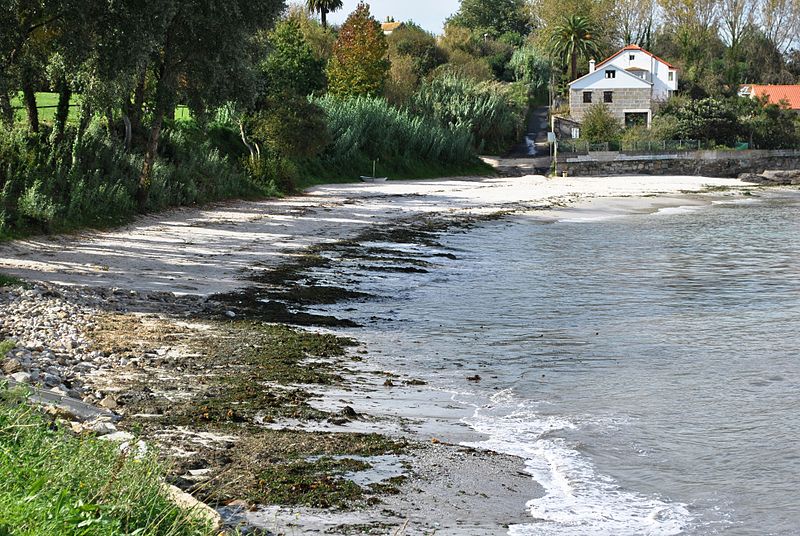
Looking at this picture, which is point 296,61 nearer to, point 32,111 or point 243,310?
point 32,111

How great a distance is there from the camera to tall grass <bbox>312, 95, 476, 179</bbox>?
161ft

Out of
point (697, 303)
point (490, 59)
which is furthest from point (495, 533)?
point (490, 59)

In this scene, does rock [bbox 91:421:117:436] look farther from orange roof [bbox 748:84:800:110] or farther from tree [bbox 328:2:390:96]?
orange roof [bbox 748:84:800:110]

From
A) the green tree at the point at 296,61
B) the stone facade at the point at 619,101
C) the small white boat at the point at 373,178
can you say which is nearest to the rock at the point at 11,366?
the small white boat at the point at 373,178

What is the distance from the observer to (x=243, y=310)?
16.4 meters

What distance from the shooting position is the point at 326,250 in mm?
A: 25219

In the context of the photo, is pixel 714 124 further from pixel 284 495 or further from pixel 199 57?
pixel 284 495

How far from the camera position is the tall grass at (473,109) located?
205ft

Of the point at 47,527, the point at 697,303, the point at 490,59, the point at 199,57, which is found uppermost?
the point at 490,59

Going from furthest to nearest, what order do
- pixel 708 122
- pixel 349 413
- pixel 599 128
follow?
pixel 708 122 → pixel 599 128 → pixel 349 413


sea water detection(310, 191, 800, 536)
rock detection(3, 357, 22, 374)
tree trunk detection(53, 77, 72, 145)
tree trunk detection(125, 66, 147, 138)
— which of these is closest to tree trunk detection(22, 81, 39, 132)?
tree trunk detection(53, 77, 72, 145)

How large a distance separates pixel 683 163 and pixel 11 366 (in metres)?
60.1

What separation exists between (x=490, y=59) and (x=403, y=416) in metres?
87.4

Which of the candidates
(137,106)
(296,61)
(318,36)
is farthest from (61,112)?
(318,36)
